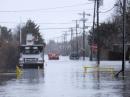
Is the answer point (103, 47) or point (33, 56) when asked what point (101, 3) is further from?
point (33, 56)

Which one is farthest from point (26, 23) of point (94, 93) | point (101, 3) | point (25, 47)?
point (94, 93)

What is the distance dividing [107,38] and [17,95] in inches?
3356

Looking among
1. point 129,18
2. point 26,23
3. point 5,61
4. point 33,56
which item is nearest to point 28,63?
point 33,56

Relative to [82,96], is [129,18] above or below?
above

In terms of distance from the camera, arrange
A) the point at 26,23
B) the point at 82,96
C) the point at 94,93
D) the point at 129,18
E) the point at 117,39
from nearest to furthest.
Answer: the point at 82,96
the point at 94,93
the point at 129,18
the point at 117,39
the point at 26,23

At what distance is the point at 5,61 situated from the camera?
55.6 m

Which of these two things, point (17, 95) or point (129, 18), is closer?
point (17, 95)

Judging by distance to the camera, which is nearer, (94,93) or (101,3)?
(94,93)

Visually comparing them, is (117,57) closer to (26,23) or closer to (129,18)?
(129,18)

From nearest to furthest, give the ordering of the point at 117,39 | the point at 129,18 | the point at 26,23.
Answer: the point at 129,18 → the point at 117,39 → the point at 26,23

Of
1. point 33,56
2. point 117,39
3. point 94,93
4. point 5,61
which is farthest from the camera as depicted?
point 117,39

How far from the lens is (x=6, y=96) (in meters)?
22.7

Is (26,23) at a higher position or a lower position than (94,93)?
higher

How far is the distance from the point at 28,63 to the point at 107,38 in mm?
48273
